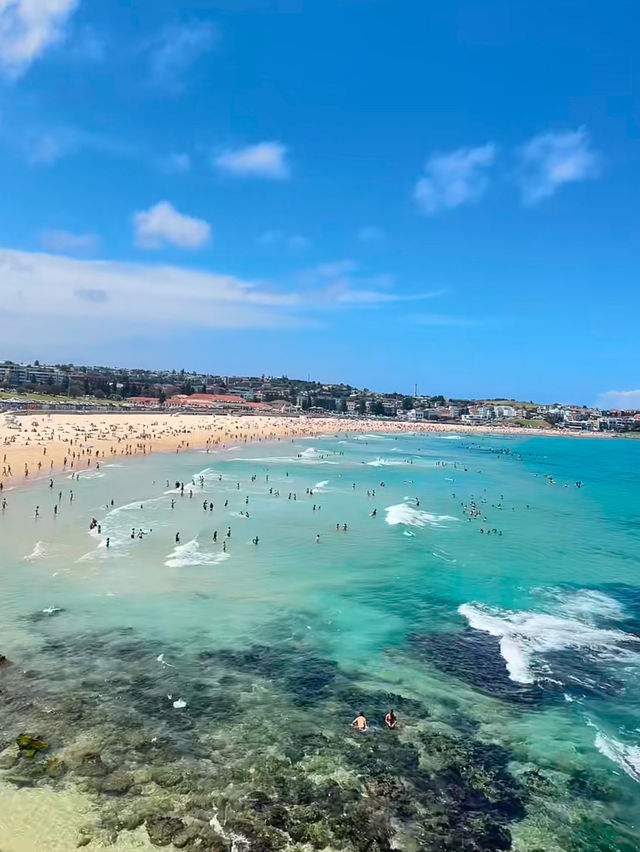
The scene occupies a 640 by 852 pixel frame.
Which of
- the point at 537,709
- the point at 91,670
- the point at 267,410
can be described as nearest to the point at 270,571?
the point at 91,670

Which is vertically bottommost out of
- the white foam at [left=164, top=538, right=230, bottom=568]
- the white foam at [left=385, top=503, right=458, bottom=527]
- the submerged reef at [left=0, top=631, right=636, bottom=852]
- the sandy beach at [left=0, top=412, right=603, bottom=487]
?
the white foam at [left=164, top=538, right=230, bottom=568]

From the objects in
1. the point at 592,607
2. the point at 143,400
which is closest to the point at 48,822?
the point at 592,607

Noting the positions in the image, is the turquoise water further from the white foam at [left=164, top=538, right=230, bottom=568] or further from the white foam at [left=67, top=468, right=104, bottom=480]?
the white foam at [left=67, top=468, right=104, bottom=480]

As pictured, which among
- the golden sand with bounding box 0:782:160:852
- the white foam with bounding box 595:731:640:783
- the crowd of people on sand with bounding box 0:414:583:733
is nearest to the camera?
the golden sand with bounding box 0:782:160:852

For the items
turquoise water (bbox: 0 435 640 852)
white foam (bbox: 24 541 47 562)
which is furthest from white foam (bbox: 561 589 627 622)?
white foam (bbox: 24 541 47 562)

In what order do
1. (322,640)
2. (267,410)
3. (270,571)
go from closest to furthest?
(322,640) → (270,571) → (267,410)

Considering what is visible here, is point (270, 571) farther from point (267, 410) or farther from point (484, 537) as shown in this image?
point (267, 410)

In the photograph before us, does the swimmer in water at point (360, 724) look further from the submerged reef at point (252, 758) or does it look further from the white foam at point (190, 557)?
the white foam at point (190, 557)

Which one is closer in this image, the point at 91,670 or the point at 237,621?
the point at 91,670
